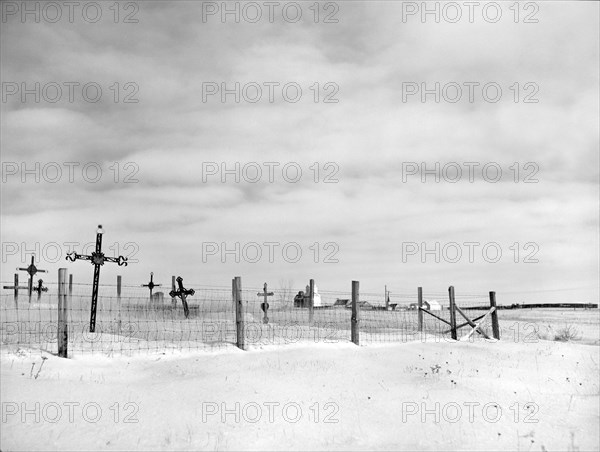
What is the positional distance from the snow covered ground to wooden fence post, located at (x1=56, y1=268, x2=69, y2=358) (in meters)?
0.45

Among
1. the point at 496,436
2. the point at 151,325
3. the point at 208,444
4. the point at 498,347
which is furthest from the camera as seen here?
the point at 151,325

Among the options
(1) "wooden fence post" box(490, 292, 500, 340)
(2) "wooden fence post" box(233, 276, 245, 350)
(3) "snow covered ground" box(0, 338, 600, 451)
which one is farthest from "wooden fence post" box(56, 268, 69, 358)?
(1) "wooden fence post" box(490, 292, 500, 340)

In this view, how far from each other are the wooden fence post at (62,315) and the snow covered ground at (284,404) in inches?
17.6

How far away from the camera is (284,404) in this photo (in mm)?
8742

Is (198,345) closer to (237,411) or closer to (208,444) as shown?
(237,411)

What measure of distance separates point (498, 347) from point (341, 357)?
5.80 m

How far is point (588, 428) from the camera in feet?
25.8

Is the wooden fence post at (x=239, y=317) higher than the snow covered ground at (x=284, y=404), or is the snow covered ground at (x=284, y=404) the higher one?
the wooden fence post at (x=239, y=317)

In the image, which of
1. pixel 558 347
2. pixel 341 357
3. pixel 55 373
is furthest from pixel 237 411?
pixel 558 347

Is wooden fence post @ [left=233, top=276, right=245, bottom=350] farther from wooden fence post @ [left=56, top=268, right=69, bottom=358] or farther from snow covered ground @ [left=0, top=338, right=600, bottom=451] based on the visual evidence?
wooden fence post @ [left=56, top=268, right=69, bottom=358]

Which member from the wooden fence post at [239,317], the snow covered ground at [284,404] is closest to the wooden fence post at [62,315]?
the snow covered ground at [284,404]

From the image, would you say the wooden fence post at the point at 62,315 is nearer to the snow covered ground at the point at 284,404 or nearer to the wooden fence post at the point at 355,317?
the snow covered ground at the point at 284,404

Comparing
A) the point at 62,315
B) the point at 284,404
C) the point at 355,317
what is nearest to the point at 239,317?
the point at 355,317

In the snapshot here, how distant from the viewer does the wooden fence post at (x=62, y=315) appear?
1099 cm
